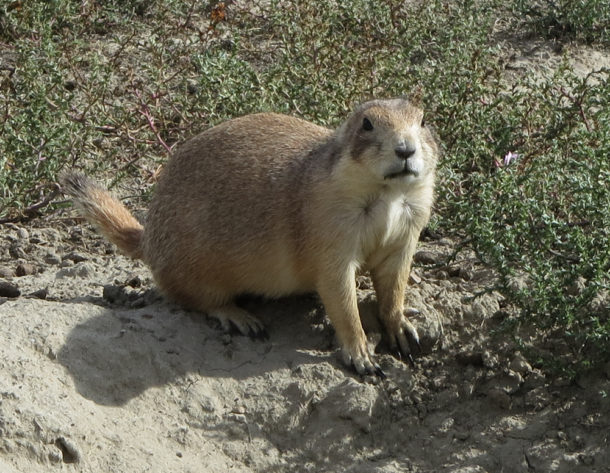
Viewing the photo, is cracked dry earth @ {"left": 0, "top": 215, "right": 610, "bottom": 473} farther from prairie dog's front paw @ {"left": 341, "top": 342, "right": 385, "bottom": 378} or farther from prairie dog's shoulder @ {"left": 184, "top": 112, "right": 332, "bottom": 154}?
prairie dog's shoulder @ {"left": 184, "top": 112, "right": 332, "bottom": 154}

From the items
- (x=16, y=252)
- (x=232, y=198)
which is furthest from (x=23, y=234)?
(x=232, y=198)

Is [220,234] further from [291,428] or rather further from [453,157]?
[453,157]

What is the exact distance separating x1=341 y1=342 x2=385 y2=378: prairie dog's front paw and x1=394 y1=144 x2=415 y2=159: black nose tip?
1.02m

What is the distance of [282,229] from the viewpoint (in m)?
5.63

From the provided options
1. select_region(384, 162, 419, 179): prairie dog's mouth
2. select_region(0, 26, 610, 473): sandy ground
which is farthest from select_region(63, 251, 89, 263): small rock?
select_region(384, 162, 419, 179): prairie dog's mouth

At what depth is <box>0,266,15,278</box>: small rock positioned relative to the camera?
6.46 meters

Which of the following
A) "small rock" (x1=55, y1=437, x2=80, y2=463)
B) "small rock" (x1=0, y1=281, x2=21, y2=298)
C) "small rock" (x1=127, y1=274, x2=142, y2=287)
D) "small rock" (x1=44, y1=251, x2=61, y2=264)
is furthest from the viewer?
"small rock" (x1=44, y1=251, x2=61, y2=264)

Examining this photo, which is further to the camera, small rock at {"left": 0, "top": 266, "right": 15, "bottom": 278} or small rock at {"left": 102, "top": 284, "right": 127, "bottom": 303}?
small rock at {"left": 0, "top": 266, "right": 15, "bottom": 278}

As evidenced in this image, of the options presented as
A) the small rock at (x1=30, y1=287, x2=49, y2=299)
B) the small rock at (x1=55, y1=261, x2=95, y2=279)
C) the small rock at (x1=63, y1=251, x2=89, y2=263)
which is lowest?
the small rock at (x1=63, y1=251, x2=89, y2=263)

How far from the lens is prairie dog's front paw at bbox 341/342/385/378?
5508mm

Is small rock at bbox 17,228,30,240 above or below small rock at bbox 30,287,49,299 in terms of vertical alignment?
below

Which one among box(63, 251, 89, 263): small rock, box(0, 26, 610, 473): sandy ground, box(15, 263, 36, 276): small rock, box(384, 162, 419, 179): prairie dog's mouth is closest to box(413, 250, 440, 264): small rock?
box(0, 26, 610, 473): sandy ground

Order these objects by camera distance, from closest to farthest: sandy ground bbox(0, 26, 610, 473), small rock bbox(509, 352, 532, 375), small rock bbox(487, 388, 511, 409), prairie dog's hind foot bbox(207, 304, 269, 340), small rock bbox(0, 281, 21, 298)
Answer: sandy ground bbox(0, 26, 610, 473) → small rock bbox(487, 388, 511, 409) → small rock bbox(509, 352, 532, 375) → prairie dog's hind foot bbox(207, 304, 269, 340) → small rock bbox(0, 281, 21, 298)

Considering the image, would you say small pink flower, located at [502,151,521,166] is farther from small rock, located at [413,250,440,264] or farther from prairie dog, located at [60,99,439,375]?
prairie dog, located at [60,99,439,375]
